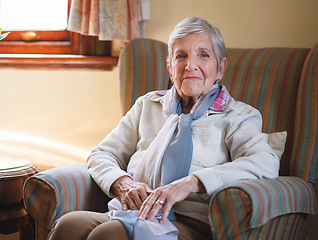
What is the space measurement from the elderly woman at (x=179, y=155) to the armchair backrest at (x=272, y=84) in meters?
0.19

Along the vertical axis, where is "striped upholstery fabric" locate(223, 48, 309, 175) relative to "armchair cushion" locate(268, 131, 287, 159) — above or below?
above

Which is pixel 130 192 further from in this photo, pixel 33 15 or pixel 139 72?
pixel 33 15

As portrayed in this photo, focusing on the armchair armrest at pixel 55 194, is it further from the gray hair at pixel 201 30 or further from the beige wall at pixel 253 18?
the beige wall at pixel 253 18

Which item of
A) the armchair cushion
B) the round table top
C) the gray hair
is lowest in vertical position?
the round table top

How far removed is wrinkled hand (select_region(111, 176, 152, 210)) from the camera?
1421 millimetres

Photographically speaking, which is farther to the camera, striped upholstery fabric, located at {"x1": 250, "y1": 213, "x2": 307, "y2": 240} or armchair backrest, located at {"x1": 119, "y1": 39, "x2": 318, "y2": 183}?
armchair backrest, located at {"x1": 119, "y1": 39, "x2": 318, "y2": 183}

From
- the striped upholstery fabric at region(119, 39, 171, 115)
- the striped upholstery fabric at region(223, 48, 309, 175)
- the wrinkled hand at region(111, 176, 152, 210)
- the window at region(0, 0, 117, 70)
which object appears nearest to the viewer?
the wrinkled hand at region(111, 176, 152, 210)

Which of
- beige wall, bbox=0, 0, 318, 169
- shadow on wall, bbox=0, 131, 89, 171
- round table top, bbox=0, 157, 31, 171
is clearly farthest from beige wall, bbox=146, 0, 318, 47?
round table top, bbox=0, 157, 31, 171

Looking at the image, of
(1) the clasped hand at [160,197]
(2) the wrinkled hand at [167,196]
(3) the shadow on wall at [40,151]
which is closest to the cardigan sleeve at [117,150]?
(1) the clasped hand at [160,197]

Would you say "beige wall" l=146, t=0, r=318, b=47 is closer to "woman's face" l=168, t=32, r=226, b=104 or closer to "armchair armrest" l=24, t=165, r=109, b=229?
"woman's face" l=168, t=32, r=226, b=104

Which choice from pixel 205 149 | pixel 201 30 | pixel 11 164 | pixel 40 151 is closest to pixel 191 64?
pixel 201 30

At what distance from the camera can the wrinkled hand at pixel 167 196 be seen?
4.30ft

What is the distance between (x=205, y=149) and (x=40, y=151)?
1509 mm

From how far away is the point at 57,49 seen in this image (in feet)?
8.91
